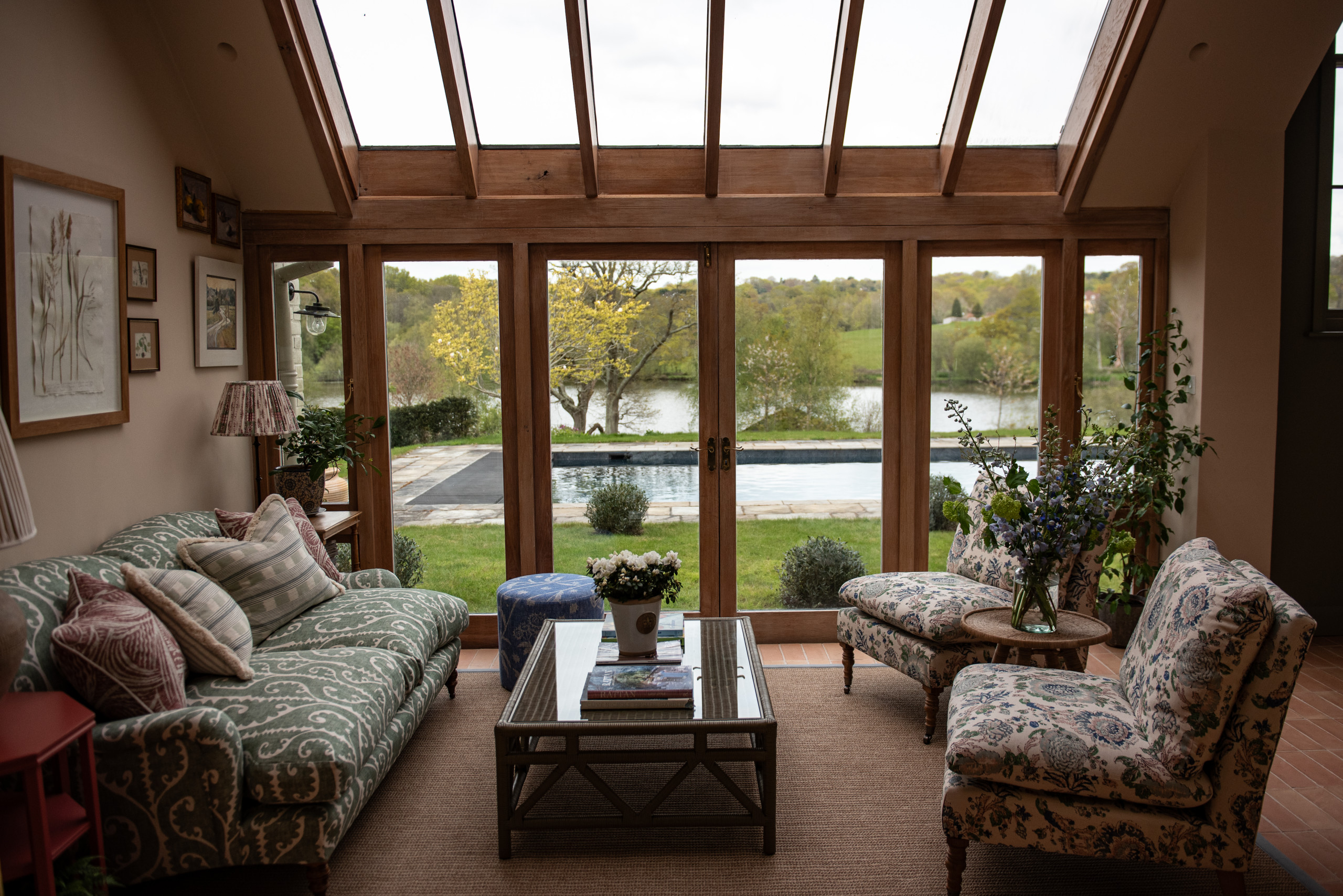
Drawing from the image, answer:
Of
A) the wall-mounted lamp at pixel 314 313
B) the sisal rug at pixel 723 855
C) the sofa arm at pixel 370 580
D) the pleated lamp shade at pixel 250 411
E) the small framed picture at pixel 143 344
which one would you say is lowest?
the sisal rug at pixel 723 855

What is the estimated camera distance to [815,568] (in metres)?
4.96

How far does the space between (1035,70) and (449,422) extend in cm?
341

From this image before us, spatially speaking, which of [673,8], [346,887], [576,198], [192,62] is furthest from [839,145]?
[346,887]

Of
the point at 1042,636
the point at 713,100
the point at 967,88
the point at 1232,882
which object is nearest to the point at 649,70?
the point at 713,100

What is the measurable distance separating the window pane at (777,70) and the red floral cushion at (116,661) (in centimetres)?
323

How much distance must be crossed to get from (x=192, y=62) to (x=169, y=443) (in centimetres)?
167

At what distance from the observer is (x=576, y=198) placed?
15.3 feet

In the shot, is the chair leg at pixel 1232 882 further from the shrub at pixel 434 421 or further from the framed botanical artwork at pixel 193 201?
the framed botanical artwork at pixel 193 201

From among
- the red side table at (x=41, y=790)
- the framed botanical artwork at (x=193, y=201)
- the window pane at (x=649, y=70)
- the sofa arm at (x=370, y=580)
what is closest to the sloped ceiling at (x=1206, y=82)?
the window pane at (x=649, y=70)

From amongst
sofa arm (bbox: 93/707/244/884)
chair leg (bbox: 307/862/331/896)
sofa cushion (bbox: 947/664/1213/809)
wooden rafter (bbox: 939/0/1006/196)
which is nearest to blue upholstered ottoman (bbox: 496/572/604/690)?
chair leg (bbox: 307/862/331/896)

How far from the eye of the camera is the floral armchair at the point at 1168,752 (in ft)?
7.40

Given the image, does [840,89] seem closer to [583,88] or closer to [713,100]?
[713,100]

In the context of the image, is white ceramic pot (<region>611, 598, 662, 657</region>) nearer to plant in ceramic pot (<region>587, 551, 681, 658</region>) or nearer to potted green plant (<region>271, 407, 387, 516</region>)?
plant in ceramic pot (<region>587, 551, 681, 658</region>)

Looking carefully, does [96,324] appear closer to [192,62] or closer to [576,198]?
[192,62]
